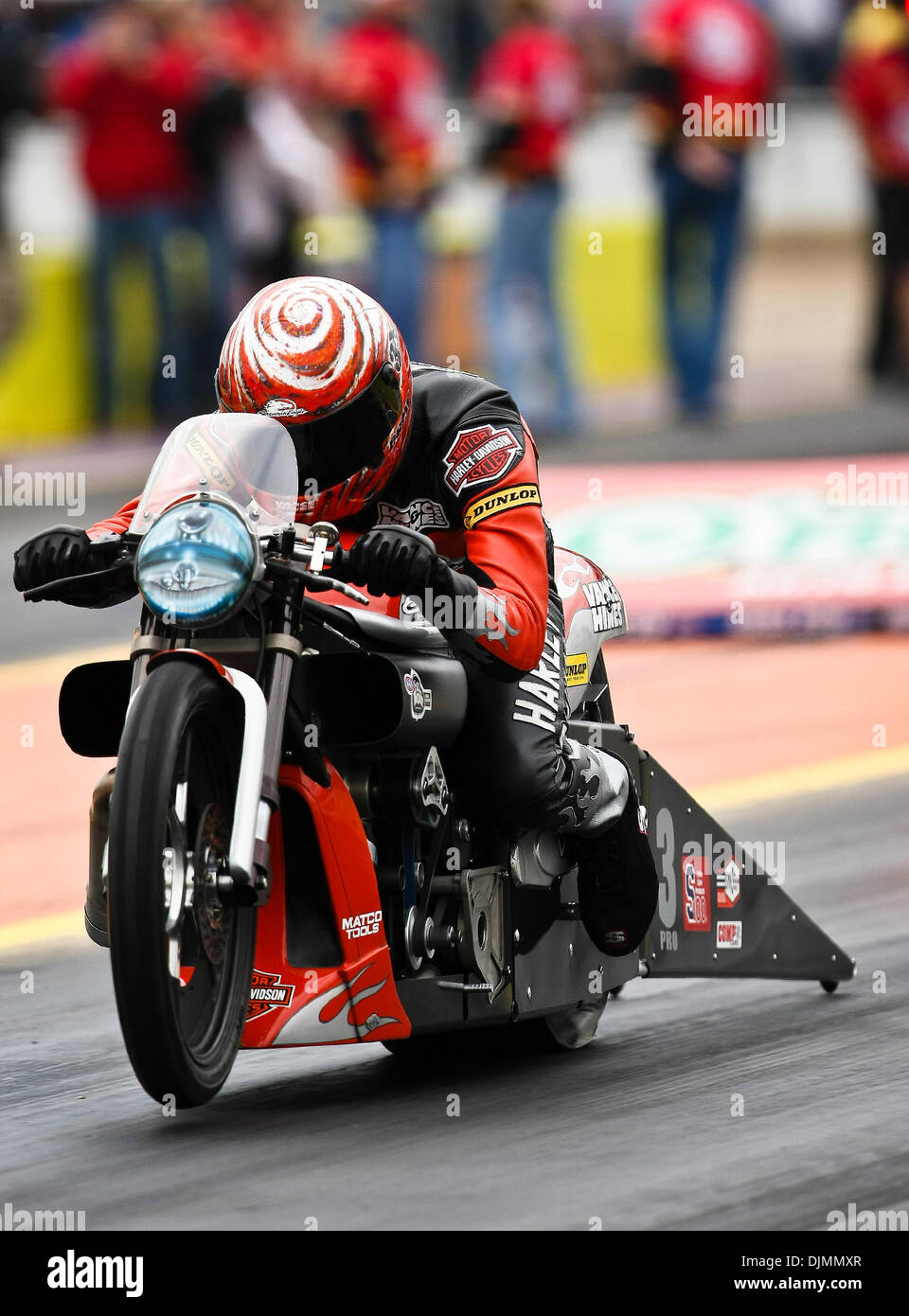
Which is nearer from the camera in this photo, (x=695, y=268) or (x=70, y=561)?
(x=70, y=561)

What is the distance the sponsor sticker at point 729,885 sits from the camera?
6152mm

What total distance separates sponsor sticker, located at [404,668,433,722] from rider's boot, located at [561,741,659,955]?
69 centimetres

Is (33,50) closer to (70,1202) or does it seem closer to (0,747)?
(0,747)

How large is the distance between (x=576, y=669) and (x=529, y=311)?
1159cm

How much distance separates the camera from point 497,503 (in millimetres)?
5254

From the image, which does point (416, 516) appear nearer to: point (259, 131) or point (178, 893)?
point (178, 893)

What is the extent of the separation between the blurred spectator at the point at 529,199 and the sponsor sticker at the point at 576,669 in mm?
10811

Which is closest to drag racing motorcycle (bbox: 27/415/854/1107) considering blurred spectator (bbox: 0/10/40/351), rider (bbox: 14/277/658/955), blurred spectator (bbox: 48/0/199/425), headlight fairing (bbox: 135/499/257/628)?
headlight fairing (bbox: 135/499/257/628)

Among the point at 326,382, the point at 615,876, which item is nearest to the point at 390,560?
the point at 326,382

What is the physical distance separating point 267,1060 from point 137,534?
1.49 meters

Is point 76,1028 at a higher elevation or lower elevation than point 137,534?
lower

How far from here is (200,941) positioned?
15.6 feet

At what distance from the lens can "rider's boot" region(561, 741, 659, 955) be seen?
18.7 feet

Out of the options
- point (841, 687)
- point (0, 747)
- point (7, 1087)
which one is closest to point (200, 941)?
point (7, 1087)
